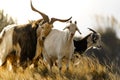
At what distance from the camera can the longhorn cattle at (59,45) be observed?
14.4m

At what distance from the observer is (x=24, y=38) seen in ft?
48.6

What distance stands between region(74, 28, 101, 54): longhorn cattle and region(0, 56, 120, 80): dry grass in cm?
295

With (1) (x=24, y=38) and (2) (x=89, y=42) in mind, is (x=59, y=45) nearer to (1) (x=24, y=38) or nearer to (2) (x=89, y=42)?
(1) (x=24, y=38)

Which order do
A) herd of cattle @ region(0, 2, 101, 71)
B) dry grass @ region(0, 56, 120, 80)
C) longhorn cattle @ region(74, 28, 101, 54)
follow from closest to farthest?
dry grass @ region(0, 56, 120, 80)
herd of cattle @ region(0, 2, 101, 71)
longhorn cattle @ region(74, 28, 101, 54)

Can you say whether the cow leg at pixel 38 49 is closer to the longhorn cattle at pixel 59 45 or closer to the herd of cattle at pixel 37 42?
the herd of cattle at pixel 37 42

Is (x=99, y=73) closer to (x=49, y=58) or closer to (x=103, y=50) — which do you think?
(x=49, y=58)

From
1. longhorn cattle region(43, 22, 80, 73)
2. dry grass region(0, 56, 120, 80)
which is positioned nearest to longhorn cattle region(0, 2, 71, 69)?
longhorn cattle region(43, 22, 80, 73)

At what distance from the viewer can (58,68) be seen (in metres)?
14.2

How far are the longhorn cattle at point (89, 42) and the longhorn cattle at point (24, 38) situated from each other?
2.48 m

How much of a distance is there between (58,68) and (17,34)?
1.57 m

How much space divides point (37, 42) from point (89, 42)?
3172 millimetres

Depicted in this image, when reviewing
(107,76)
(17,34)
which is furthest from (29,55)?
(107,76)

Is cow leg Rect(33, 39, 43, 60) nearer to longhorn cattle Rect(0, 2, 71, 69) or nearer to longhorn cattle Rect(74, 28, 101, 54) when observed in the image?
longhorn cattle Rect(0, 2, 71, 69)

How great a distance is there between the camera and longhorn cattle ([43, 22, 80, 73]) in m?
14.4
